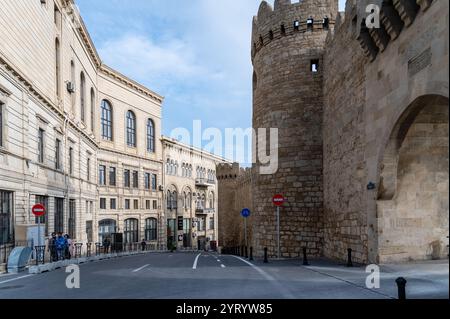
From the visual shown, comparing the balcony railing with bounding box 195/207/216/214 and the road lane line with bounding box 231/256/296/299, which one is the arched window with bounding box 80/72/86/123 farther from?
the balcony railing with bounding box 195/207/216/214

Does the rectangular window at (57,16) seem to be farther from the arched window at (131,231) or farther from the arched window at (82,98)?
the arched window at (131,231)

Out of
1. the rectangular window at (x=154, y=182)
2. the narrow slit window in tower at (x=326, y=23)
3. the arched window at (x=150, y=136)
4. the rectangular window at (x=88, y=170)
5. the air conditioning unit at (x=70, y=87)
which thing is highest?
the narrow slit window in tower at (x=326, y=23)

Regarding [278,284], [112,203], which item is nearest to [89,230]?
[112,203]

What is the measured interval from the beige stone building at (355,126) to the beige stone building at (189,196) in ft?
102

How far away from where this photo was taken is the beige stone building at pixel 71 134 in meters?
18.2

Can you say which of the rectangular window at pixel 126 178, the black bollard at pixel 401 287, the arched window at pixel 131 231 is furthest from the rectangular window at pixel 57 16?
the black bollard at pixel 401 287

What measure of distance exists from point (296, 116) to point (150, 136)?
33.9m

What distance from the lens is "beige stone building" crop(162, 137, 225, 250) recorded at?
54.6m

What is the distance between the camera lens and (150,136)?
5078 centimetres

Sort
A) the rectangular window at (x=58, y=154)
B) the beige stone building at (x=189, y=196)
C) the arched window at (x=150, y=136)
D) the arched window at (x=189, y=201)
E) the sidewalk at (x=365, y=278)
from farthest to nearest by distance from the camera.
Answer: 1. the arched window at (x=189, y=201)
2. the beige stone building at (x=189, y=196)
3. the arched window at (x=150, y=136)
4. the rectangular window at (x=58, y=154)
5. the sidewalk at (x=365, y=278)

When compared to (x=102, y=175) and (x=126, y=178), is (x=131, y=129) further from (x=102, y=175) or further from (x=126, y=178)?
(x=102, y=175)
